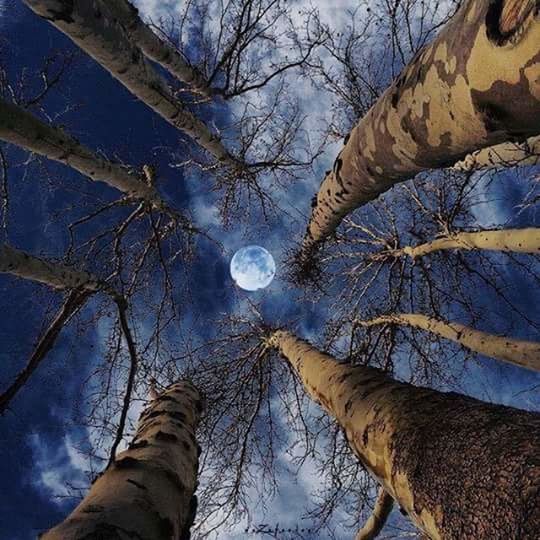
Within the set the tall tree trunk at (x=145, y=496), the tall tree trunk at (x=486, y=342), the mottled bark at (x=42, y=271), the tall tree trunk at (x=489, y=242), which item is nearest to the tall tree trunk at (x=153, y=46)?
the mottled bark at (x=42, y=271)

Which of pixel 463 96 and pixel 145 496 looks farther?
pixel 145 496

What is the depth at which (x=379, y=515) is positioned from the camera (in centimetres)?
518

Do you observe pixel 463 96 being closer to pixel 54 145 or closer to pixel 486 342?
pixel 54 145

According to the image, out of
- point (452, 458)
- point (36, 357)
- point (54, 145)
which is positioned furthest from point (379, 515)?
point (54, 145)

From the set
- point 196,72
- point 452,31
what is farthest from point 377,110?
point 196,72

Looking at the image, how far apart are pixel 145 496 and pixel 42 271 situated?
2.13 meters

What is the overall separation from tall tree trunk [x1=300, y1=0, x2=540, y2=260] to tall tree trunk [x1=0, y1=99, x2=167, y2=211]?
1.89m

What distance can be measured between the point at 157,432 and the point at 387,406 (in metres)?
1.32

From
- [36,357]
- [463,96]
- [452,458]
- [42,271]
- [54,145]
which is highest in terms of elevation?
[54,145]

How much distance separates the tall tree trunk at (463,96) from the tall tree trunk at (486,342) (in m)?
2.75

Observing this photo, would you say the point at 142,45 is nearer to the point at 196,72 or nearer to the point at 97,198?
the point at 196,72

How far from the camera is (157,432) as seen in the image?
8.52 ft

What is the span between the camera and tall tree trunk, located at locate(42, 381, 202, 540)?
54.6 inches

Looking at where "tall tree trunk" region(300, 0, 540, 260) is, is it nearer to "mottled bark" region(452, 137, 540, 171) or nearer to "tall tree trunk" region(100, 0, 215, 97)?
"tall tree trunk" region(100, 0, 215, 97)
